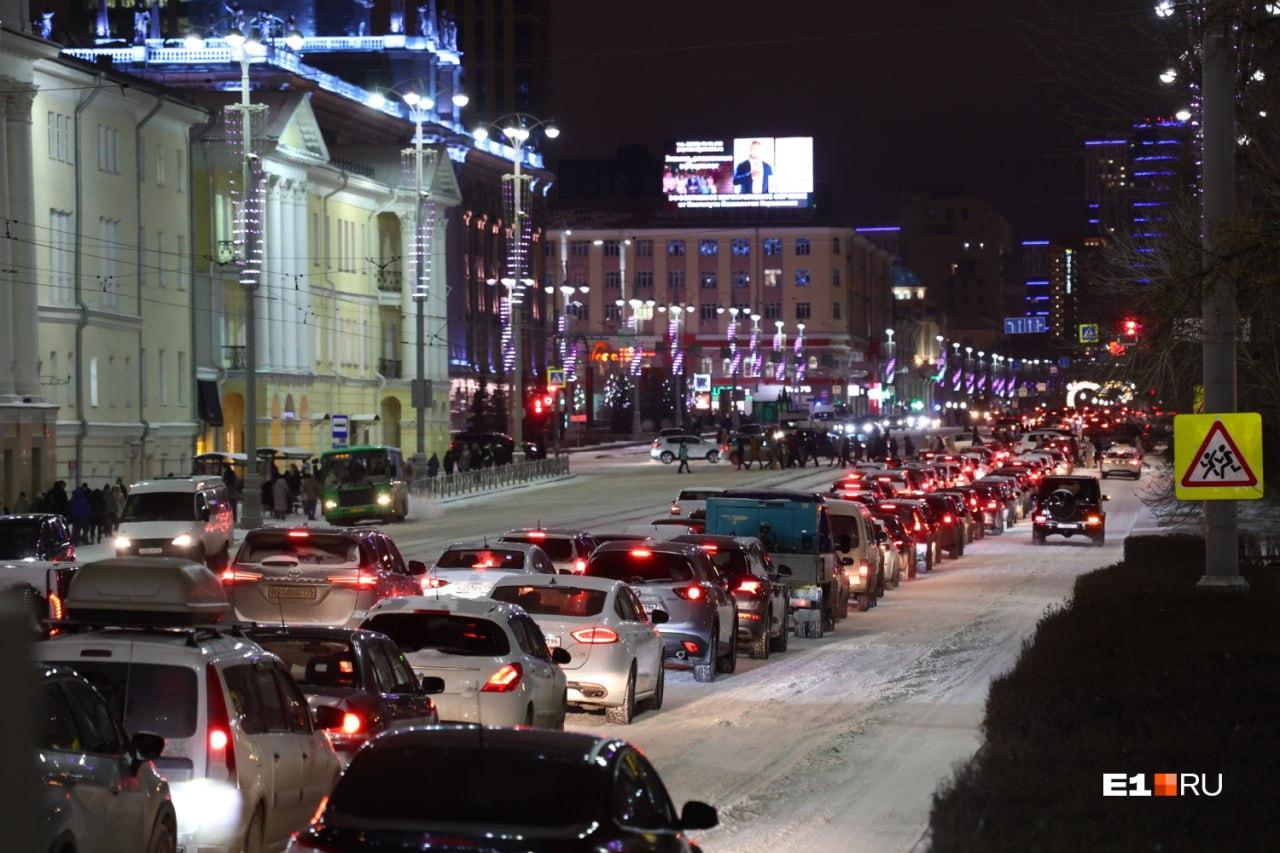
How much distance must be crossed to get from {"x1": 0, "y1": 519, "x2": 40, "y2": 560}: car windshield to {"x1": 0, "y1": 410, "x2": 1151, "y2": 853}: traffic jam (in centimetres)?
4

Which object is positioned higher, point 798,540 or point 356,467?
point 356,467

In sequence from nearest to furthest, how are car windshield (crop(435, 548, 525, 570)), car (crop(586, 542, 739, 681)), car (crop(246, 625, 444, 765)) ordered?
car (crop(246, 625, 444, 765)), car (crop(586, 542, 739, 681)), car windshield (crop(435, 548, 525, 570))

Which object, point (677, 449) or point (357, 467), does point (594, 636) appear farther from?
point (677, 449)

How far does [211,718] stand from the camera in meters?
10.7

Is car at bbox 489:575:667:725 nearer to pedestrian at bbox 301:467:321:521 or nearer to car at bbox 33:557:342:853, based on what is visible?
car at bbox 33:557:342:853

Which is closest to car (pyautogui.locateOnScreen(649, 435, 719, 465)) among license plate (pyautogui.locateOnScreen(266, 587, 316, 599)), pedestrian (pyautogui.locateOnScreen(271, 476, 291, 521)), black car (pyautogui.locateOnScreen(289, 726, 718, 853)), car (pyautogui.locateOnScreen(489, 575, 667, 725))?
pedestrian (pyautogui.locateOnScreen(271, 476, 291, 521))

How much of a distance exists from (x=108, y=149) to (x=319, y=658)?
4837 cm

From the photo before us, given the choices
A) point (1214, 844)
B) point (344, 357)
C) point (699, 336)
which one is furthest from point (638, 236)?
point (1214, 844)

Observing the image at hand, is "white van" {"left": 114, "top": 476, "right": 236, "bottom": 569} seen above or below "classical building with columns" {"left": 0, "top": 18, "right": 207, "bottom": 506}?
below

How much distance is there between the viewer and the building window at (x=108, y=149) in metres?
58.6

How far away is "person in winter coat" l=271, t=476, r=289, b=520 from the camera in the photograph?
184ft

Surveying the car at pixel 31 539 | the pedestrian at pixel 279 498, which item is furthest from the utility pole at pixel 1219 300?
the pedestrian at pixel 279 498

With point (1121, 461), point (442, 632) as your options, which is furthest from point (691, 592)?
point (1121, 461)

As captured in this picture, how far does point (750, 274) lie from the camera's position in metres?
170
